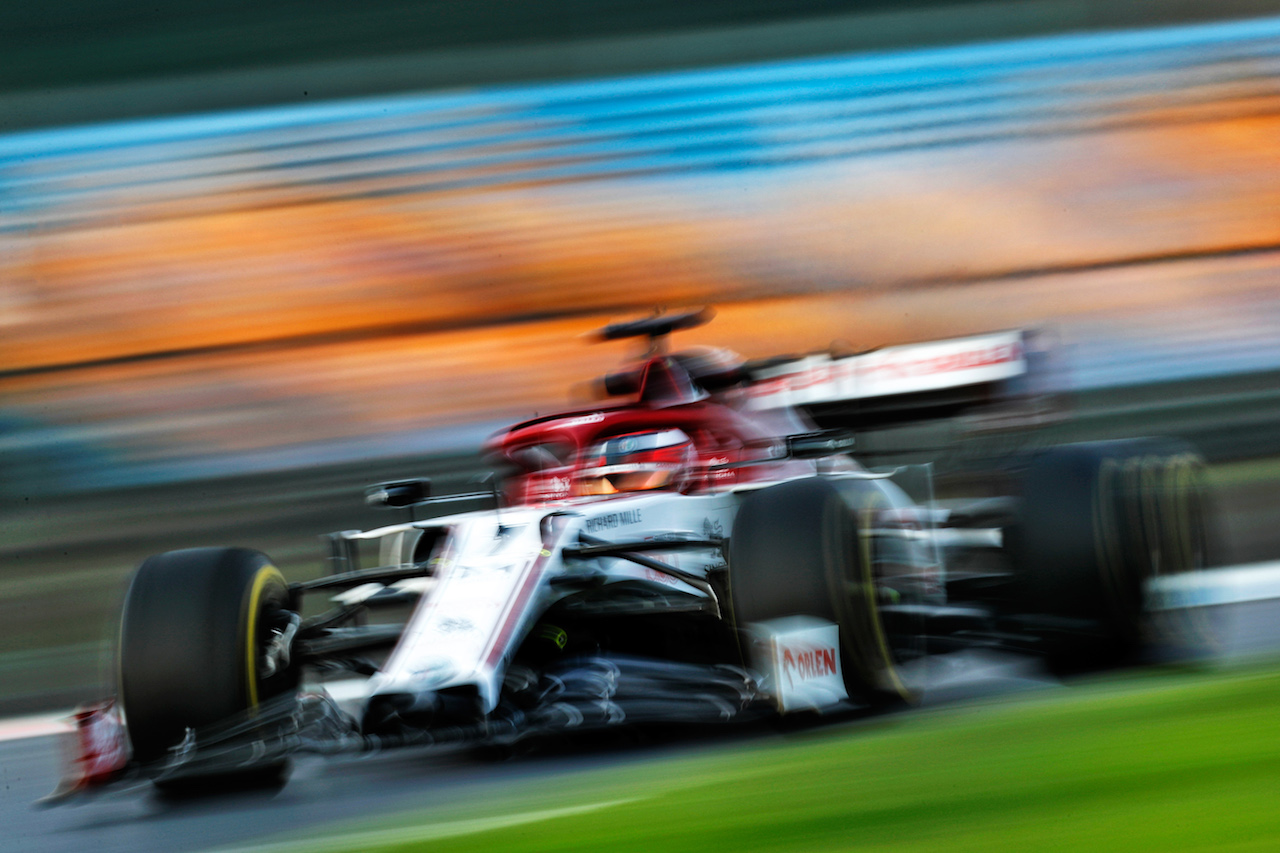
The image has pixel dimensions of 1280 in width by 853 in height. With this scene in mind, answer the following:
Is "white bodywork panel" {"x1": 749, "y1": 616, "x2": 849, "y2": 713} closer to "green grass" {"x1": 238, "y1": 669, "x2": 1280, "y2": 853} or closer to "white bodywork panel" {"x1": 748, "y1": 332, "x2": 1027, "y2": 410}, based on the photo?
"green grass" {"x1": 238, "y1": 669, "x2": 1280, "y2": 853}

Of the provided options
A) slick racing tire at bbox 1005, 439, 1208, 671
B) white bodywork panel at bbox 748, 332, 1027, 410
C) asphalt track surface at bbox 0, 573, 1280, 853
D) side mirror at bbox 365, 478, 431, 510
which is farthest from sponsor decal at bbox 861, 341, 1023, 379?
side mirror at bbox 365, 478, 431, 510

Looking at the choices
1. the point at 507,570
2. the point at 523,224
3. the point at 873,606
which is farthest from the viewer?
the point at 523,224

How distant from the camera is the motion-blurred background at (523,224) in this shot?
7.32 meters

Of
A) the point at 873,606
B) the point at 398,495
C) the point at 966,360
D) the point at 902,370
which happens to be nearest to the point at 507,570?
the point at 398,495

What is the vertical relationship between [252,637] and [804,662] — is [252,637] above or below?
above

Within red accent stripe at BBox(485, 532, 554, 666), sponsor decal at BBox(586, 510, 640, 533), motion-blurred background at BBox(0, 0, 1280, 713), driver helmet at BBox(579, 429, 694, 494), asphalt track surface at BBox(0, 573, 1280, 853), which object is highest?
motion-blurred background at BBox(0, 0, 1280, 713)

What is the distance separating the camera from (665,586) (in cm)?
410

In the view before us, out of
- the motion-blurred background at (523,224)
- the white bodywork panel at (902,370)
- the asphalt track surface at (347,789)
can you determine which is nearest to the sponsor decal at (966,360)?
the white bodywork panel at (902,370)

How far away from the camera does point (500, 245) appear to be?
780cm

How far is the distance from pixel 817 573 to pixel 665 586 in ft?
2.29

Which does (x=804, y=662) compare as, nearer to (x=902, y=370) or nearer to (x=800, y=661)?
(x=800, y=661)

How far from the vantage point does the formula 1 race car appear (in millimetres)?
3525

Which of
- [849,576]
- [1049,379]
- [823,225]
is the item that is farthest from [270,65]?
[849,576]

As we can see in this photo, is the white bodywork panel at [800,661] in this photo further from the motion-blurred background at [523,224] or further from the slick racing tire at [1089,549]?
the motion-blurred background at [523,224]
